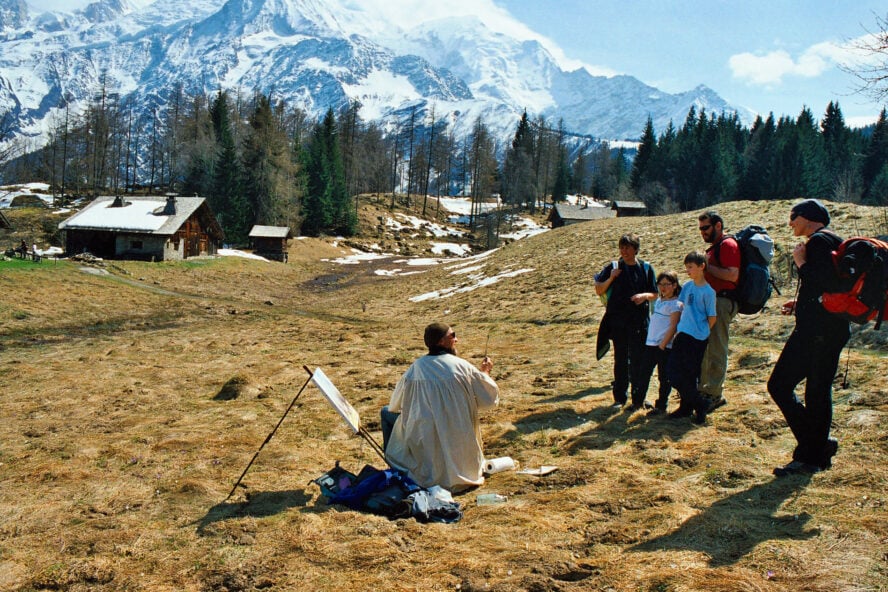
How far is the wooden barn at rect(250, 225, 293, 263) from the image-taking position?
5419 cm

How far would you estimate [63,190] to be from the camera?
3211 inches

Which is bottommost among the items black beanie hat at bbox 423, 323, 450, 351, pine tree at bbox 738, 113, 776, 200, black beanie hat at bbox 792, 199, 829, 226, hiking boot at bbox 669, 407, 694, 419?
hiking boot at bbox 669, 407, 694, 419

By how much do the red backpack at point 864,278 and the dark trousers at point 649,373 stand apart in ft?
10.3

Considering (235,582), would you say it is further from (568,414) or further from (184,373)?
(184,373)

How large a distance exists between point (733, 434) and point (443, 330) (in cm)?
419

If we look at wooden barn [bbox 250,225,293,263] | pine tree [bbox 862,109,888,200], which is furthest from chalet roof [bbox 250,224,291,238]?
pine tree [bbox 862,109,888,200]

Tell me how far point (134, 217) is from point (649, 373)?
47.8 m

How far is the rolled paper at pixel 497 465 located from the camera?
6.78 meters

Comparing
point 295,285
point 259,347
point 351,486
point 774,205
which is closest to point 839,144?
point 774,205

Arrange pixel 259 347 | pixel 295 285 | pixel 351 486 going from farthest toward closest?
1. pixel 295 285
2. pixel 259 347
3. pixel 351 486

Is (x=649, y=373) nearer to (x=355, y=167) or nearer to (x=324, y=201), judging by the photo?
(x=324, y=201)

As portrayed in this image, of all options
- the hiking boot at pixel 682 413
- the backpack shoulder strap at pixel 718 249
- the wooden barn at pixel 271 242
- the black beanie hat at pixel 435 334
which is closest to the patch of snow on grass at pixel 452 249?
the wooden barn at pixel 271 242

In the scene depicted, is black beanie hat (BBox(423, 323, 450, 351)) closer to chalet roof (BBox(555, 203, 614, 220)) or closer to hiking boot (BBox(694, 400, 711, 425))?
hiking boot (BBox(694, 400, 711, 425))

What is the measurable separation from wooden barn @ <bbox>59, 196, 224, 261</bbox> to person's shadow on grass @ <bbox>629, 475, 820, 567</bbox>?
46229mm
